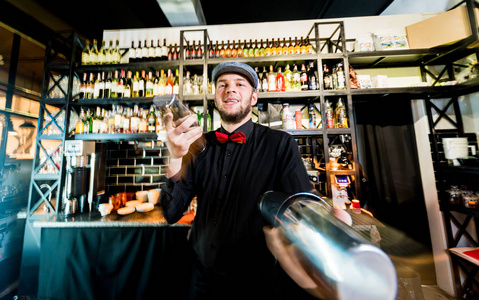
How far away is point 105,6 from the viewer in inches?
97.7

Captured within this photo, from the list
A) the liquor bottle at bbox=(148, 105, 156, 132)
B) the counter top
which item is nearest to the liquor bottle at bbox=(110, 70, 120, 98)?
the liquor bottle at bbox=(148, 105, 156, 132)

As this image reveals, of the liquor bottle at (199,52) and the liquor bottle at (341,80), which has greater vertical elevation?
the liquor bottle at (199,52)

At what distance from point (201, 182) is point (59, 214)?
1982 millimetres

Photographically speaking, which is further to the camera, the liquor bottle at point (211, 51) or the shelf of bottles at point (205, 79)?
the liquor bottle at point (211, 51)

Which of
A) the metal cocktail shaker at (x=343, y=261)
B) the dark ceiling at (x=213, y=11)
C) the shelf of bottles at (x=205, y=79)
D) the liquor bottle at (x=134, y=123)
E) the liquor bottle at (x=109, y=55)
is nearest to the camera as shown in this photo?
the metal cocktail shaker at (x=343, y=261)

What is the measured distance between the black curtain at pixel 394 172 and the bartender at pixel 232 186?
1.82 m

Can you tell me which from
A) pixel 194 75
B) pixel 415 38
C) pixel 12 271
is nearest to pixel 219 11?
pixel 194 75

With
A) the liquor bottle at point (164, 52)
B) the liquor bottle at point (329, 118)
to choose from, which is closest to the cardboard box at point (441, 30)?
the liquor bottle at point (329, 118)

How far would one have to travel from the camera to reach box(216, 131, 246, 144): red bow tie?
1.00 meters

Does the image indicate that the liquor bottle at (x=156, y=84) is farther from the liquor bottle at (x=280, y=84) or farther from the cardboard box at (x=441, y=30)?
the cardboard box at (x=441, y=30)

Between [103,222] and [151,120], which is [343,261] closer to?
[103,222]

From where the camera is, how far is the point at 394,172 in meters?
2.20

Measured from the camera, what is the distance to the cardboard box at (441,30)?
1.73 metres

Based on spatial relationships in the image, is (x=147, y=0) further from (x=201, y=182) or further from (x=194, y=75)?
(x=201, y=182)
